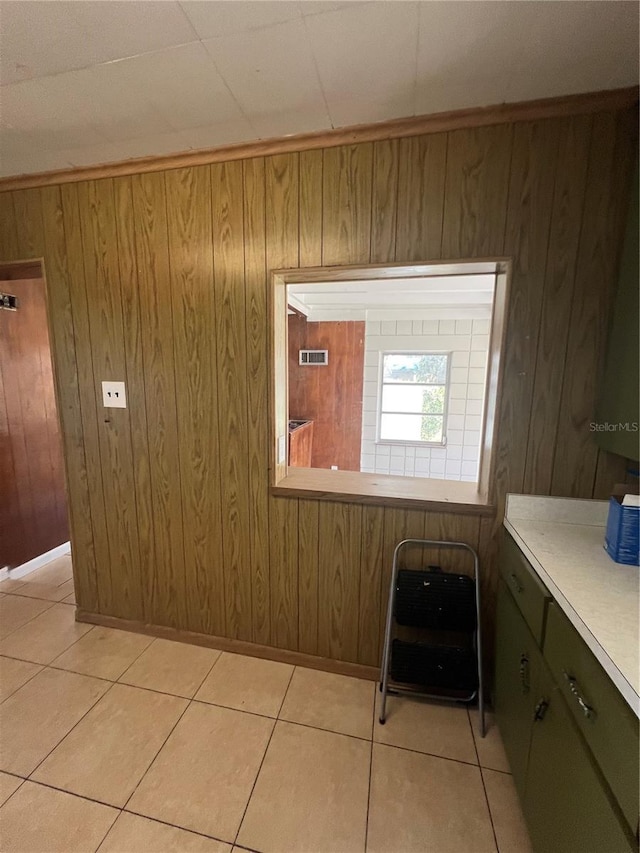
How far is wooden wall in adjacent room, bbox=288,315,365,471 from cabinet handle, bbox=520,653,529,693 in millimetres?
3599

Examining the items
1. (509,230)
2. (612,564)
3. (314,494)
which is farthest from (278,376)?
(612,564)

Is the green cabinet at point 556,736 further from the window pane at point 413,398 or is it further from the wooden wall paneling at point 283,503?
the window pane at point 413,398

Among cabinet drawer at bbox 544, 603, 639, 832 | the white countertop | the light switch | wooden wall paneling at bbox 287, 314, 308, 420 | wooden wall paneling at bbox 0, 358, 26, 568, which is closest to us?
cabinet drawer at bbox 544, 603, 639, 832

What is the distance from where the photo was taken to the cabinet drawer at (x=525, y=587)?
39.7 inches

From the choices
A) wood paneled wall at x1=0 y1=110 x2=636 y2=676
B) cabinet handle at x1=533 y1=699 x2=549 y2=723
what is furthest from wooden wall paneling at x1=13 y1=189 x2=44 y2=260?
cabinet handle at x1=533 y1=699 x2=549 y2=723

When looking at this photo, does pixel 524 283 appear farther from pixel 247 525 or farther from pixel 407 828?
pixel 407 828

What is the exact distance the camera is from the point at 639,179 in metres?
1.13

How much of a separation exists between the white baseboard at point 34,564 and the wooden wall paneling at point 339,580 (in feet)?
7.02

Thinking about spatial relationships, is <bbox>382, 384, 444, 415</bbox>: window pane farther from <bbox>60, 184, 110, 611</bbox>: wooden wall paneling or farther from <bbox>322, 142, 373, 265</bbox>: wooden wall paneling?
<bbox>60, 184, 110, 611</bbox>: wooden wall paneling

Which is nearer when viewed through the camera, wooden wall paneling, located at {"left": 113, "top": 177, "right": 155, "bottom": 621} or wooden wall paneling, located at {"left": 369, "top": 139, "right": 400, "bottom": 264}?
wooden wall paneling, located at {"left": 369, "top": 139, "right": 400, "bottom": 264}

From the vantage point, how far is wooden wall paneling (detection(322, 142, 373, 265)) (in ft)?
4.59

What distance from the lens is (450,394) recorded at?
Result: 452cm

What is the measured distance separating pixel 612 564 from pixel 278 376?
4.66 feet

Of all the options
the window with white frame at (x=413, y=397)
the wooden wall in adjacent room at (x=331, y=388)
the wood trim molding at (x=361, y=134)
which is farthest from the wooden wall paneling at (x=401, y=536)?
the window with white frame at (x=413, y=397)
